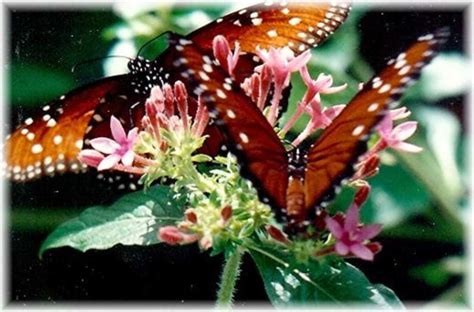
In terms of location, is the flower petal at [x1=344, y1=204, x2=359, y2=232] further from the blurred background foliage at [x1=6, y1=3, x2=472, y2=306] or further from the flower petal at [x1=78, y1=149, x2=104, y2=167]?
the blurred background foliage at [x1=6, y1=3, x2=472, y2=306]

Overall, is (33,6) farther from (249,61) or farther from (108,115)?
(249,61)

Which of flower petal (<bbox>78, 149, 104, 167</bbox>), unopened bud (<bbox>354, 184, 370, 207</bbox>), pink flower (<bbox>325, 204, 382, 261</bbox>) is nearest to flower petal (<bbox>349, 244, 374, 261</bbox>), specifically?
pink flower (<bbox>325, 204, 382, 261</bbox>)

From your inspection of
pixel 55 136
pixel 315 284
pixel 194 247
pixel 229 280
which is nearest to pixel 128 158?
pixel 229 280

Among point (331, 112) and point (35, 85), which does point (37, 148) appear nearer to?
point (35, 85)

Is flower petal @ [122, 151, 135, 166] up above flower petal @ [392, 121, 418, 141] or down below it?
below

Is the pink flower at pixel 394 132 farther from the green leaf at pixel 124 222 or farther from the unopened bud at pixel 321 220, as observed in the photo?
the green leaf at pixel 124 222

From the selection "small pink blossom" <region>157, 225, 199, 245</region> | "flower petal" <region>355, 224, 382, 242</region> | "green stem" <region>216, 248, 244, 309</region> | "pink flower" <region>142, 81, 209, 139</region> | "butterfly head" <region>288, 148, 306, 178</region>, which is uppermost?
"pink flower" <region>142, 81, 209, 139</region>
